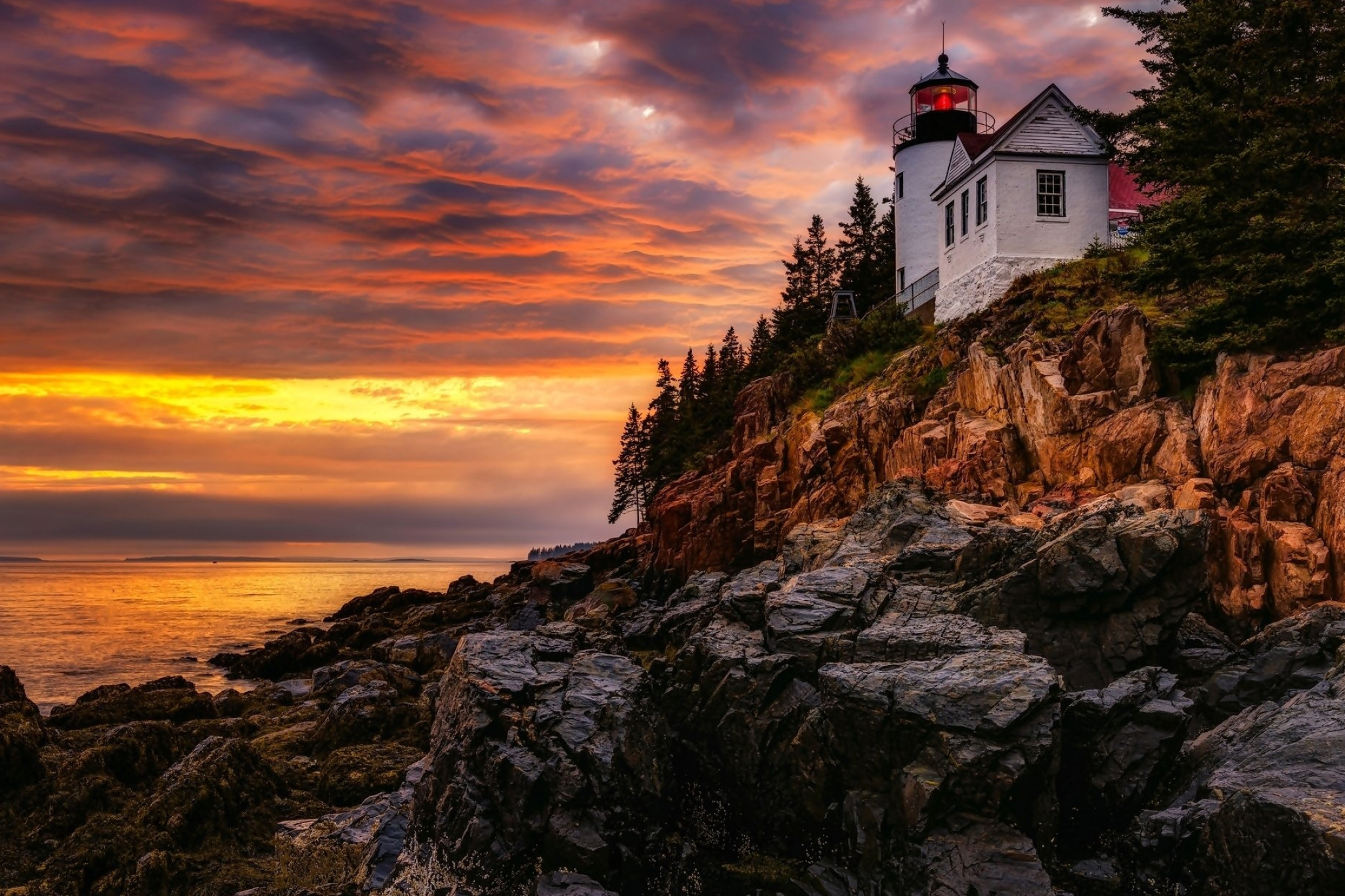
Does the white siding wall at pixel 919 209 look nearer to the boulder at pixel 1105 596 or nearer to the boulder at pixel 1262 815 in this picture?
the boulder at pixel 1105 596

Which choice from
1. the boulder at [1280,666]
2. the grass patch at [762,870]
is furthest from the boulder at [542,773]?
the boulder at [1280,666]

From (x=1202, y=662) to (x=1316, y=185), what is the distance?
15672 millimetres

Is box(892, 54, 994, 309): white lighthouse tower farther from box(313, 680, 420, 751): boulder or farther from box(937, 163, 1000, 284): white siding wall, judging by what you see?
box(313, 680, 420, 751): boulder

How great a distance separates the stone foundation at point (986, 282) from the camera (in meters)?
36.4

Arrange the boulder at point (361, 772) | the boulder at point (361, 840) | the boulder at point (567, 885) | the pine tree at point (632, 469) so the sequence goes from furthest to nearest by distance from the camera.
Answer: the pine tree at point (632, 469)
the boulder at point (361, 772)
the boulder at point (361, 840)
the boulder at point (567, 885)

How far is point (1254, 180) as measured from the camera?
2462 centimetres

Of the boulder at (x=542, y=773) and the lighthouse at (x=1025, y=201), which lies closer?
the boulder at (x=542, y=773)

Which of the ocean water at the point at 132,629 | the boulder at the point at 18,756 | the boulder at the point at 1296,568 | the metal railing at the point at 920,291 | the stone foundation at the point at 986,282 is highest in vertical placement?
the metal railing at the point at 920,291

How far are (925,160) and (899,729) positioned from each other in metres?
41.8

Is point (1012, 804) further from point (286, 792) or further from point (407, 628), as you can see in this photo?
point (407, 628)

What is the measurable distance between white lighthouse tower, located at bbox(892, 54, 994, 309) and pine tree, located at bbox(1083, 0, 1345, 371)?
19.2 meters

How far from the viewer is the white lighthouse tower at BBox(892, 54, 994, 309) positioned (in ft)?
157

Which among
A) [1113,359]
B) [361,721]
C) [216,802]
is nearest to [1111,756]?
[216,802]

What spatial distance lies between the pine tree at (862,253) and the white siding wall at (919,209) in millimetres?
8374
